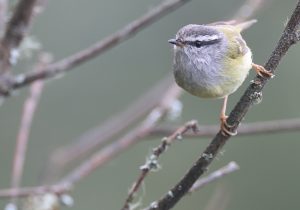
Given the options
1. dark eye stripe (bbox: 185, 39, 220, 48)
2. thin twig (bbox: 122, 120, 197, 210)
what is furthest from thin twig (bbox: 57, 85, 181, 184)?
thin twig (bbox: 122, 120, 197, 210)

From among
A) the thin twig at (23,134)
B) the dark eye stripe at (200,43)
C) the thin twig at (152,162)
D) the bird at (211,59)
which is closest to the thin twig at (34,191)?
the thin twig at (23,134)

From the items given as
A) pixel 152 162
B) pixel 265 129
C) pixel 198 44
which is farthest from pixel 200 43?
pixel 152 162

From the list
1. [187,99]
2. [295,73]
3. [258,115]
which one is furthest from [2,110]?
[295,73]

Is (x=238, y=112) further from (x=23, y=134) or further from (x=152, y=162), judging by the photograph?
(x=23, y=134)

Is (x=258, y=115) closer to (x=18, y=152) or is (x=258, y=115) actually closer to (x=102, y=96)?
(x=102, y=96)

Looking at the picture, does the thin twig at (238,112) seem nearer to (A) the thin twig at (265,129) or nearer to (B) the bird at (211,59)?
(A) the thin twig at (265,129)

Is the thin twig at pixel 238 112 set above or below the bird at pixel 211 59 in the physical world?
below
